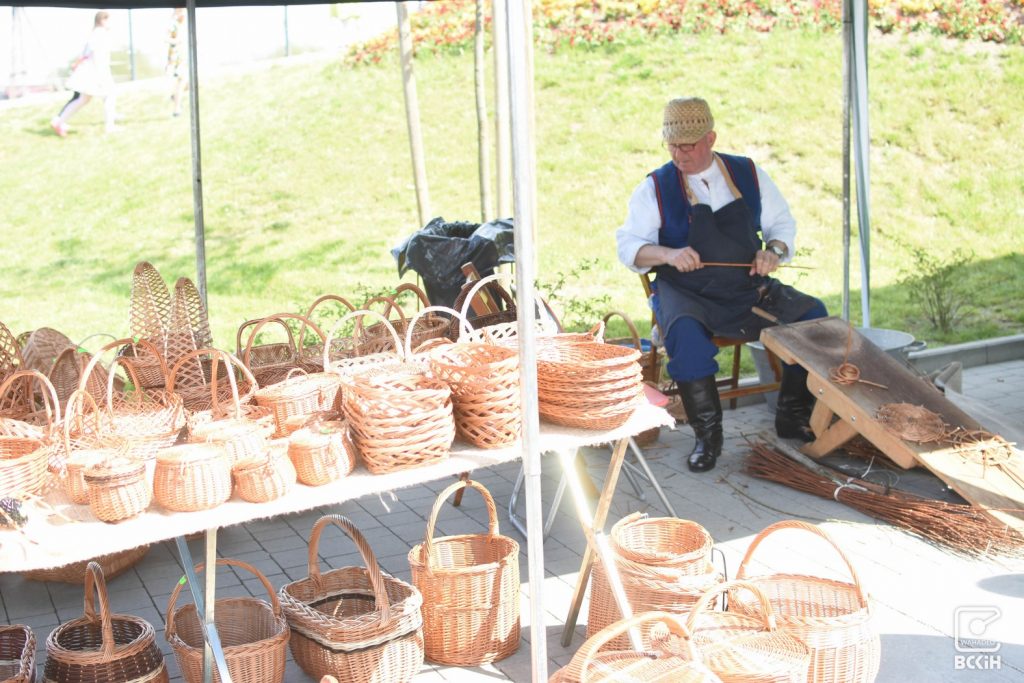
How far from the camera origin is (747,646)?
289cm

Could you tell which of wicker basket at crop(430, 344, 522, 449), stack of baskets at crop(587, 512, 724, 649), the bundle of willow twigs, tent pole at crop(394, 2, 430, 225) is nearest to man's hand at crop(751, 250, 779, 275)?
the bundle of willow twigs

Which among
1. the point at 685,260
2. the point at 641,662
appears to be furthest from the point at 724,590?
the point at 685,260

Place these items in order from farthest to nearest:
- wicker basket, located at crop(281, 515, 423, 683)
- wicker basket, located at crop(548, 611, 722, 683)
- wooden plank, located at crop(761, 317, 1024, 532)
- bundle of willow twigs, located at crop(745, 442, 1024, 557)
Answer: wooden plank, located at crop(761, 317, 1024, 532)
bundle of willow twigs, located at crop(745, 442, 1024, 557)
wicker basket, located at crop(281, 515, 423, 683)
wicker basket, located at crop(548, 611, 722, 683)

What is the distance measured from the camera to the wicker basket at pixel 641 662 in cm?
261

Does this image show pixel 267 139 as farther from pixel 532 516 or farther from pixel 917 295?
pixel 532 516

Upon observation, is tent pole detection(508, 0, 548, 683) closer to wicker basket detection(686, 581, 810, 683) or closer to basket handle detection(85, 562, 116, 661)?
wicker basket detection(686, 581, 810, 683)

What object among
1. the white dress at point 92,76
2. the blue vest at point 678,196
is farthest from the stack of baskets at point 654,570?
the white dress at point 92,76

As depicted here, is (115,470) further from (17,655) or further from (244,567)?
(17,655)

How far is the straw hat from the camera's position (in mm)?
5164

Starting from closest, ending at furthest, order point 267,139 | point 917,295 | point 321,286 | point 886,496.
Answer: point 886,496 → point 917,295 → point 321,286 → point 267,139

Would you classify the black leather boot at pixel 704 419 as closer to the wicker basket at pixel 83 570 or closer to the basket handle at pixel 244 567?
the basket handle at pixel 244 567

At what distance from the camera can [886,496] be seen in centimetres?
460

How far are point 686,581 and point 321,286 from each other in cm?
680

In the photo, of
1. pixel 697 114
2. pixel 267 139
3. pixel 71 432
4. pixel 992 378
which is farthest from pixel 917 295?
pixel 267 139
